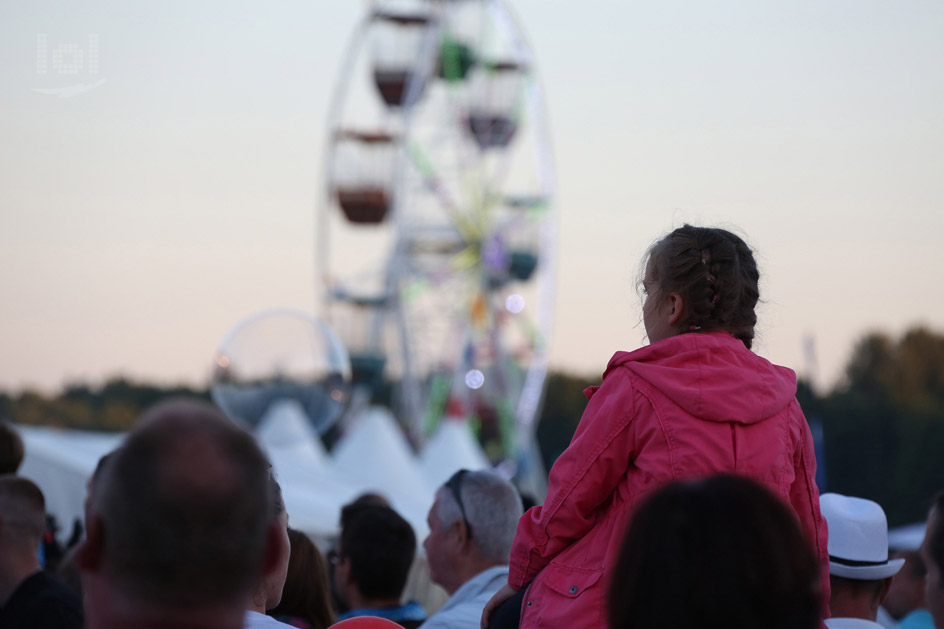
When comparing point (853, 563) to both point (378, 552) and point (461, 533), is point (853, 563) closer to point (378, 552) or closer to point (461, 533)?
point (461, 533)

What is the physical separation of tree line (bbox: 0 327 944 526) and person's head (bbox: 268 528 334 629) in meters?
27.4

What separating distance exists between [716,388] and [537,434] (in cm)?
5469

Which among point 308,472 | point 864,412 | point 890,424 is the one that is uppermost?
point 308,472

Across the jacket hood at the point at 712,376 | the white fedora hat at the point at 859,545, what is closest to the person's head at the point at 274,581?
the jacket hood at the point at 712,376

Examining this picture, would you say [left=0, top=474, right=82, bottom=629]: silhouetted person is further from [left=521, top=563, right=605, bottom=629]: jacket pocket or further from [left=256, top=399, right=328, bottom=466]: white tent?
[left=256, top=399, right=328, bottom=466]: white tent

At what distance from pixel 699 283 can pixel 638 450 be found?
1.22 ft

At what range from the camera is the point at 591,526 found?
2.34m

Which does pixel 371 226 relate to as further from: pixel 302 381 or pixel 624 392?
pixel 624 392

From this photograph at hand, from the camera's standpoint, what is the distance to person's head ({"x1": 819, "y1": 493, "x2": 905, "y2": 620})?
3072 mm

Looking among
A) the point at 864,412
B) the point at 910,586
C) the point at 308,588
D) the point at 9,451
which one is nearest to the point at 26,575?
the point at 9,451

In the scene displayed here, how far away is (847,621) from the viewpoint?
2.99m

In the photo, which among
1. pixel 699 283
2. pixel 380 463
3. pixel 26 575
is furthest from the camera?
pixel 380 463

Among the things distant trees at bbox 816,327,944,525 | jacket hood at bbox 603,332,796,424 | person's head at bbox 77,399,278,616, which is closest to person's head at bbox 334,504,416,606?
jacket hood at bbox 603,332,796,424

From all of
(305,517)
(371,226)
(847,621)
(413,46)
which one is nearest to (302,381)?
(305,517)
